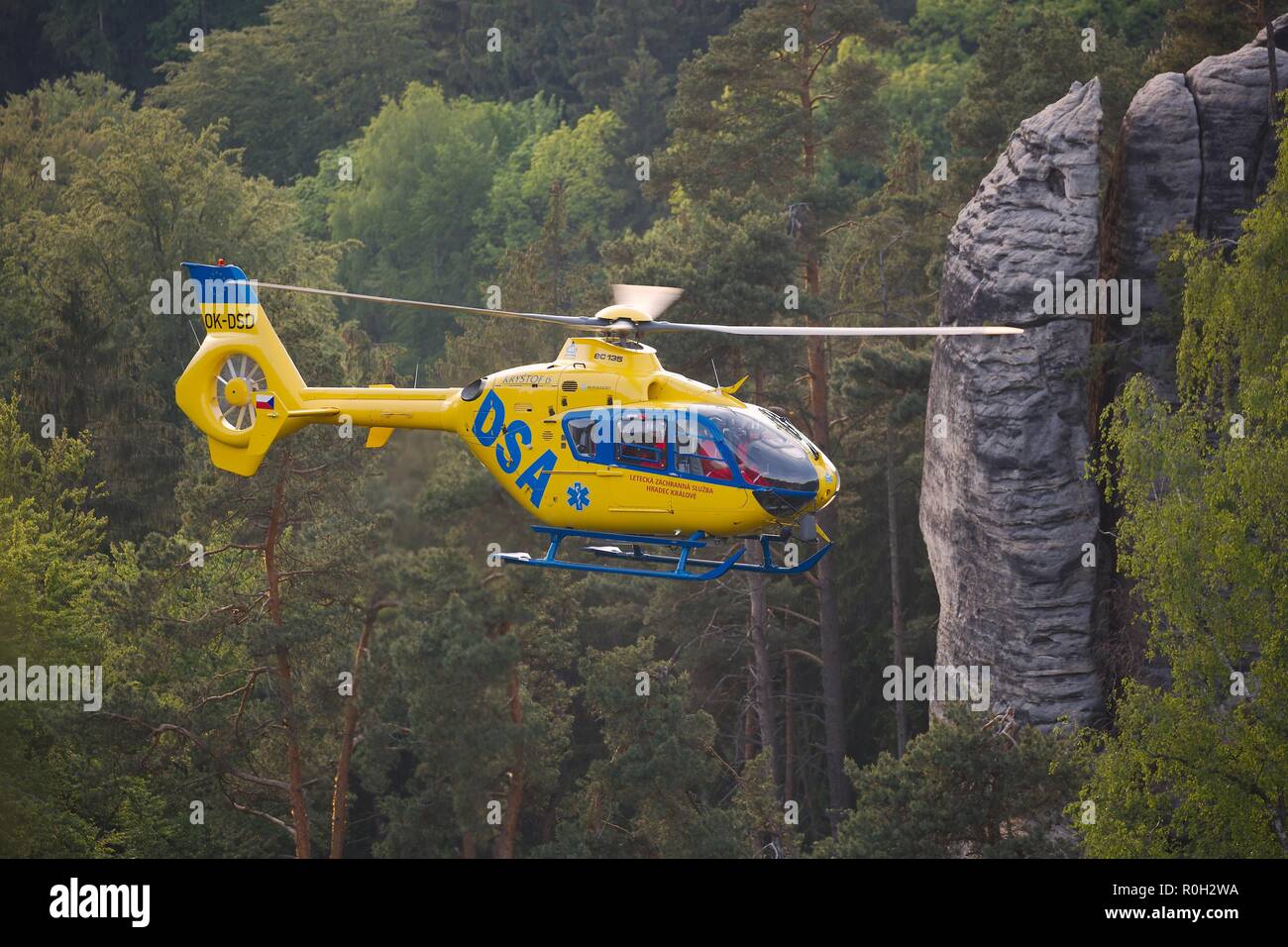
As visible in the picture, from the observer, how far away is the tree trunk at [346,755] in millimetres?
34656

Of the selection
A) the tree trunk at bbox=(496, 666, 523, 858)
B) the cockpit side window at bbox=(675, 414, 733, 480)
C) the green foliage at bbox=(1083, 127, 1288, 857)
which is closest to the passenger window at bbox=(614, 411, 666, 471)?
the cockpit side window at bbox=(675, 414, 733, 480)

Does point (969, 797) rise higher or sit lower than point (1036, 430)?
lower

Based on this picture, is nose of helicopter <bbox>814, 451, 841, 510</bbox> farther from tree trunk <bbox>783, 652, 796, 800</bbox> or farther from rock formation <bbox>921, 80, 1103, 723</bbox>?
tree trunk <bbox>783, 652, 796, 800</bbox>

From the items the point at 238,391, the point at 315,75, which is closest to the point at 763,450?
the point at 238,391

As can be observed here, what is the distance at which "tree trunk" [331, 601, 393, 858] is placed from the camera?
34656 millimetres

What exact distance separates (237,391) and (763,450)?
26.9 ft

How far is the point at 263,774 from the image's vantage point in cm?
3756

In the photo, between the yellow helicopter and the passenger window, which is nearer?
the yellow helicopter

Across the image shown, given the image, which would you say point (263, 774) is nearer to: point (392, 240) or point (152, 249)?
point (152, 249)

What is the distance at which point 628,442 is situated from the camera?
22.8 metres

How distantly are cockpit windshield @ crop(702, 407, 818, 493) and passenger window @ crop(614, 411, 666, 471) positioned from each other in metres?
0.62

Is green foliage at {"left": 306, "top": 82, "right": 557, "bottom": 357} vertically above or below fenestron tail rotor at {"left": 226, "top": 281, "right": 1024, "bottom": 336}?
above

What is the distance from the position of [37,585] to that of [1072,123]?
2119cm

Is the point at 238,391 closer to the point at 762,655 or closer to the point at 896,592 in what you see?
the point at 762,655
